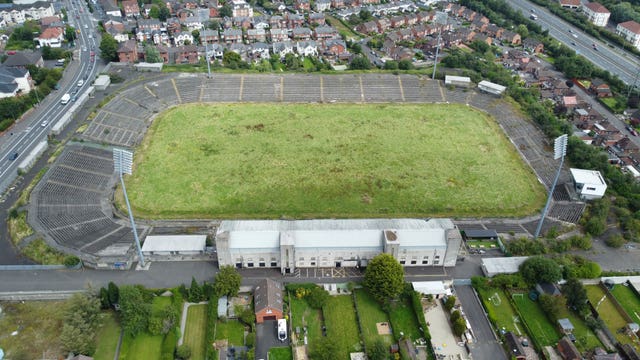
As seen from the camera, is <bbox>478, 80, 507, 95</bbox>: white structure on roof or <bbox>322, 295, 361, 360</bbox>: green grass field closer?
<bbox>322, 295, 361, 360</bbox>: green grass field

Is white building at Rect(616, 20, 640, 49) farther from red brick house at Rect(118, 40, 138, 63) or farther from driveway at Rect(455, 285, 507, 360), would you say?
red brick house at Rect(118, 40, 138, 63)

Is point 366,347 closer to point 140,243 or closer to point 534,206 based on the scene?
point 140,243

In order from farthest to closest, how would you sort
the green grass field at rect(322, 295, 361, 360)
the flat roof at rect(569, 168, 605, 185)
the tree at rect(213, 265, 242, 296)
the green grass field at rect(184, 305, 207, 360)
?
the flat roof at rect(569, 168, 605, 185) → the tree at rect(213, 265, 242, 296) → the green grass field at rect(322, 295, 361, 360) → the green grass field at rect(184, 305, 207, 360)

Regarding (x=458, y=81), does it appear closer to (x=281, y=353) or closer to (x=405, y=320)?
(x=405, y=320)

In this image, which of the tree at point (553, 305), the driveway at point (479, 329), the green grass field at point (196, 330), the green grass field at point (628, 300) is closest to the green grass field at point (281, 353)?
the green grass field at point (196, 330)

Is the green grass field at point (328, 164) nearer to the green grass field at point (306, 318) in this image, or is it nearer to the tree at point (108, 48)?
the green grass field at point (306, 318)

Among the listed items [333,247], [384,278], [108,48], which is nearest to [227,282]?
[333,247]

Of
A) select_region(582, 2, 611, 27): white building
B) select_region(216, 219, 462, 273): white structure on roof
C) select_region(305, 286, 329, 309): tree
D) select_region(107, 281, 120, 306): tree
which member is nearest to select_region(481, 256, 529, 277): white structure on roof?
select_region(216, 219, 462, 273): white structure on roof
